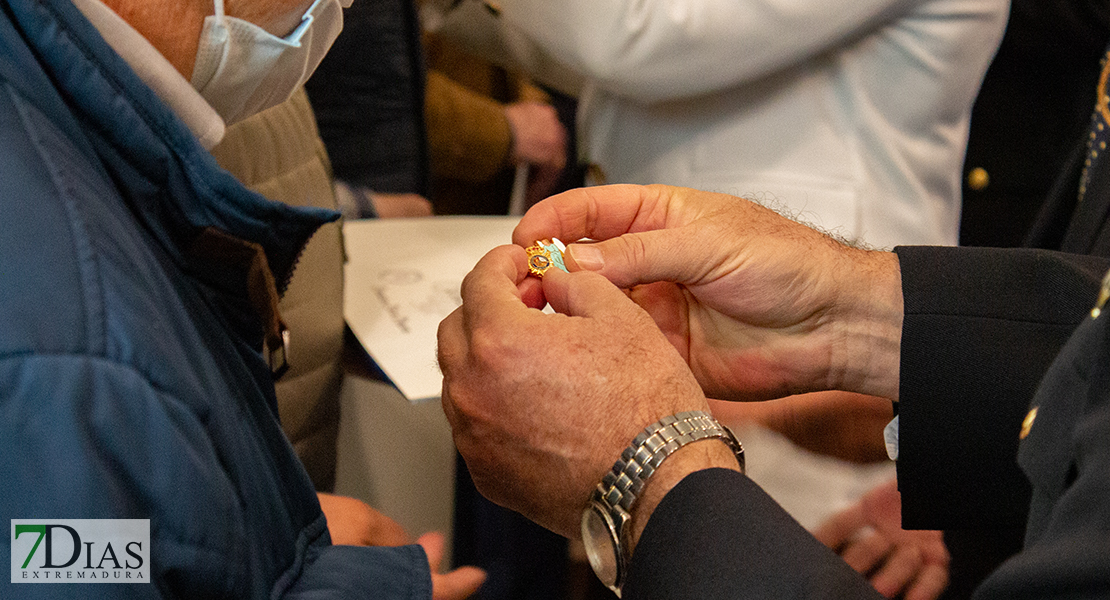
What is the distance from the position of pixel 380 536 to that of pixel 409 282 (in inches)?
12.7

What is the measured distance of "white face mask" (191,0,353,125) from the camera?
0.59 m

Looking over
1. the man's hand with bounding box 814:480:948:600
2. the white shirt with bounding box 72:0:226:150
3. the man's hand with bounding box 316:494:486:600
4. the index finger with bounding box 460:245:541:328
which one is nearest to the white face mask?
the white shirt with bounding box 72:0:226:150

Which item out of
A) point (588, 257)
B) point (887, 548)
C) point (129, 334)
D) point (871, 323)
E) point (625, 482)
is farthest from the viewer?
point (887, 548)

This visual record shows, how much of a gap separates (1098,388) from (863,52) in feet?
2.40

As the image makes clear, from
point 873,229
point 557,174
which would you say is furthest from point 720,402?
point 557,174

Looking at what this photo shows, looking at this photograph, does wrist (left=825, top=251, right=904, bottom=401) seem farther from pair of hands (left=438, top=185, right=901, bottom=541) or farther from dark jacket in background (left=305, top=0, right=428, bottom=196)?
dark jacket in background (left=305, top=0, right=428, bottom=196)

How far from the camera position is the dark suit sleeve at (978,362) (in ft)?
2.39

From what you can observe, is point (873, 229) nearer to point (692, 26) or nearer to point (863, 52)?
point (863, 52)

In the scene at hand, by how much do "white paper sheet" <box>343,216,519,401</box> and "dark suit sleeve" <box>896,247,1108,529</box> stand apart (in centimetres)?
44

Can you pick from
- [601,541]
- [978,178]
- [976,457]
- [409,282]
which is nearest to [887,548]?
[976,457]

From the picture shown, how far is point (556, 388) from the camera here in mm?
583

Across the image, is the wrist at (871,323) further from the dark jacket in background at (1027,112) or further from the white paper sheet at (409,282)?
the dark jacket in background at (1027,112)

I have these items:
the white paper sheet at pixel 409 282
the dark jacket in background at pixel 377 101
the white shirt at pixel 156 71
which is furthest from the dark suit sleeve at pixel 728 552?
the dark jacket in background at pixel 377 101

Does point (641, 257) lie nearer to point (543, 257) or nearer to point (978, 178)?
point (543, 257)
